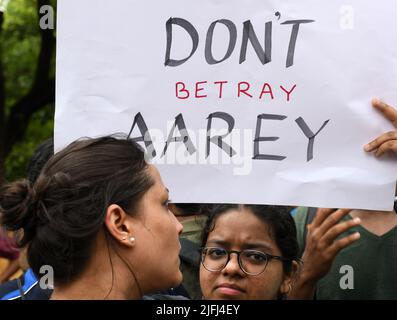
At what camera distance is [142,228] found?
87.0 inches

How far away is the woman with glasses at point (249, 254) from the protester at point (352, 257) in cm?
9

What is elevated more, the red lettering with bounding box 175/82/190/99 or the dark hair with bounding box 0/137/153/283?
the red lettering with bounding box 175/82/190/99

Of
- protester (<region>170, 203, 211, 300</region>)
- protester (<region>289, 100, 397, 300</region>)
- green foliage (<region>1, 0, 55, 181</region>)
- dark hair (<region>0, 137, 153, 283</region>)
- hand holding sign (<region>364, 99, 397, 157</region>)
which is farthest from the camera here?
green foliage (<region>1, 0, 55, 181</region>)

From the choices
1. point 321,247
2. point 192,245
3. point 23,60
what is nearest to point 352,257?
point 321,247

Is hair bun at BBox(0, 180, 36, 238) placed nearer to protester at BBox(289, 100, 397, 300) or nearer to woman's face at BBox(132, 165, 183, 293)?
woman's face at BBox(132, 165, 183, 293)

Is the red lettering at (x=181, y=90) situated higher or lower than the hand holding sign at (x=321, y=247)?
higher

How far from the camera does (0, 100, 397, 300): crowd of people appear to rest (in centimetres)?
214

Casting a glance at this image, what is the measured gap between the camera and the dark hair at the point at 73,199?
212cm

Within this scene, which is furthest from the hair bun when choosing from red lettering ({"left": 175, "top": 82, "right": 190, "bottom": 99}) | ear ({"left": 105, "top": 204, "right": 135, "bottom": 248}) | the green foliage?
the green foliage

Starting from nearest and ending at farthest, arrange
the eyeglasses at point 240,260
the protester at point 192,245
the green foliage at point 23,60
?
the eyeglasses at point 240,260 → the protester at point 192,245 → the green foliage at point 23,60

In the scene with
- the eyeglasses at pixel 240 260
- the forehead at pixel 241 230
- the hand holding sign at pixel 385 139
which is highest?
the hand holding sign at pixel 385 139

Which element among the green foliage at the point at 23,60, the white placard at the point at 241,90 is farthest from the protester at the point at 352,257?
the green foliage at the point at 23,60

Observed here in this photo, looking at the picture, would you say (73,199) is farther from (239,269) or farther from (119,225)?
(239,269)

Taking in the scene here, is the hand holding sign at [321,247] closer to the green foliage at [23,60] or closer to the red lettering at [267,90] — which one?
the red lettering at [267,90]
